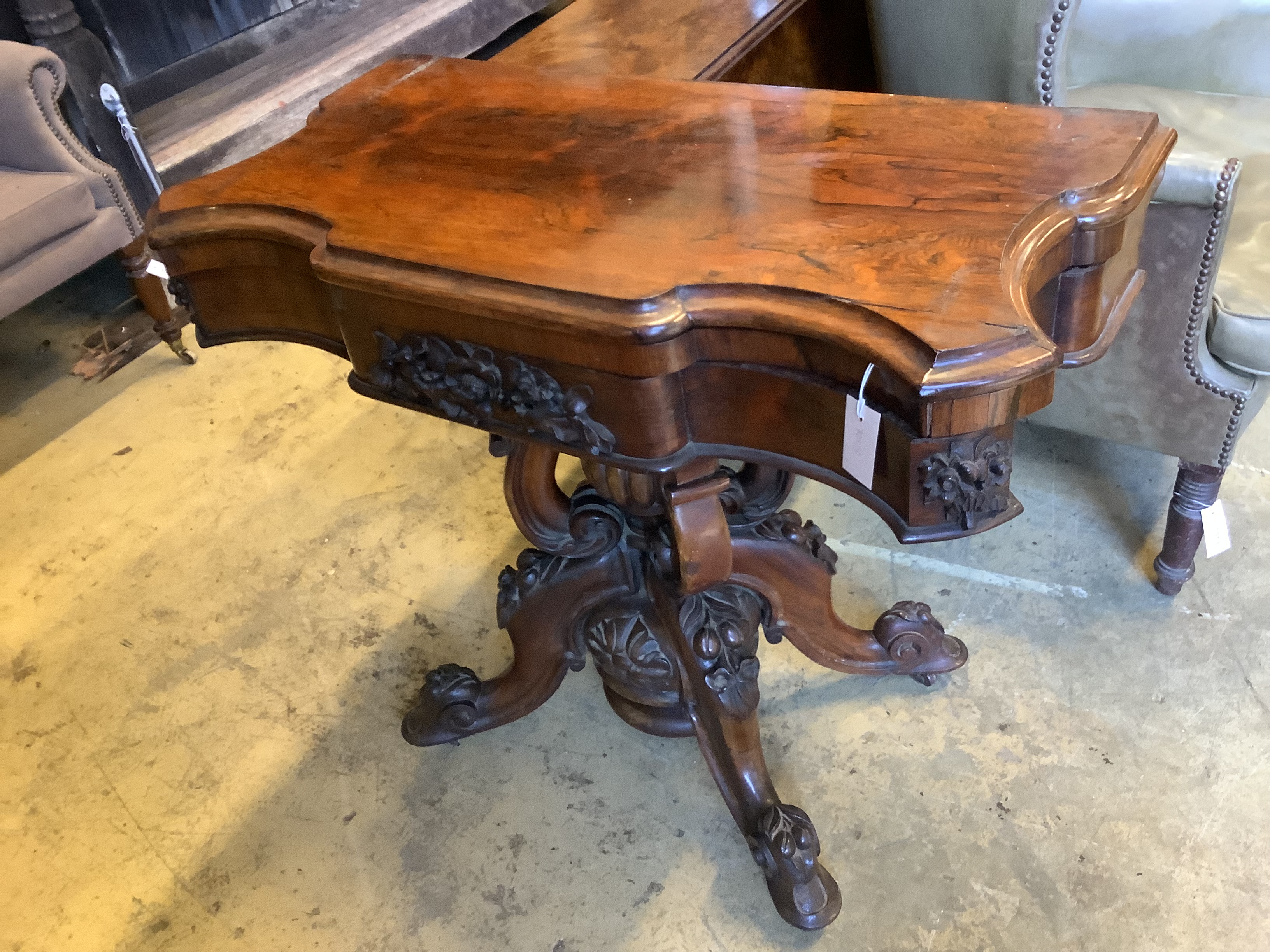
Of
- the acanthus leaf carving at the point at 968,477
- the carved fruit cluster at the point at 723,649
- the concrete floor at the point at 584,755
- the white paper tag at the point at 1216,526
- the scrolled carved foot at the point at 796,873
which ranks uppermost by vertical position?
the acanthus leaf carving at the point at 968,477

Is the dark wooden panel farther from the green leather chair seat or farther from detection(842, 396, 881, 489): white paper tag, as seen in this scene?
detection(842, 396, 881, 489): white paper tag

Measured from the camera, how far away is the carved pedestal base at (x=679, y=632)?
1.13 meters

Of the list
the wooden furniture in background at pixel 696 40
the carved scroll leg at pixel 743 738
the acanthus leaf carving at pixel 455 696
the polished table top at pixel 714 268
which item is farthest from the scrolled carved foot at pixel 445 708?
the wooden furniture in background at pixel 696 40

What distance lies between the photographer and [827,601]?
128cm

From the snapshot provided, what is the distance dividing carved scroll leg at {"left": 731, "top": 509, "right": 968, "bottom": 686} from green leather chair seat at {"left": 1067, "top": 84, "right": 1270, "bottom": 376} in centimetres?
52

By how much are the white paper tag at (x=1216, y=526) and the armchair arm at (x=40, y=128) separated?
2212 mm

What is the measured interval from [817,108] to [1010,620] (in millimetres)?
859

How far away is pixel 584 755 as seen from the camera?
53.9 inches

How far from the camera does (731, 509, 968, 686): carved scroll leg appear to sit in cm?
121

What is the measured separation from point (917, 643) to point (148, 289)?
1857mm

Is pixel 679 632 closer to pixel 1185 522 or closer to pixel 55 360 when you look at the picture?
pixel 1185 522

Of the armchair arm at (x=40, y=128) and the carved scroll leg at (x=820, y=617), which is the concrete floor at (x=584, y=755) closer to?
the carved scroll leg at (x=820, y=617)

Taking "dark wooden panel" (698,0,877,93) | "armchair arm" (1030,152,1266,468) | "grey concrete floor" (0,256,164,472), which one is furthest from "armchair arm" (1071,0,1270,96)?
"grey concrete floor" (0,256,164,472)

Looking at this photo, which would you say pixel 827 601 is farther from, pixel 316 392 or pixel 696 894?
pixel 316 392
